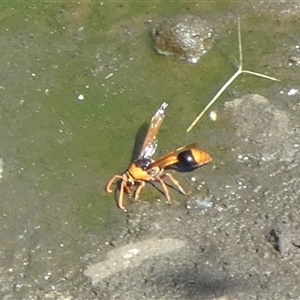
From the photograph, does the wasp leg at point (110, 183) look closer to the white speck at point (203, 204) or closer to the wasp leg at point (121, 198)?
the wasp leg at point (121, 198)

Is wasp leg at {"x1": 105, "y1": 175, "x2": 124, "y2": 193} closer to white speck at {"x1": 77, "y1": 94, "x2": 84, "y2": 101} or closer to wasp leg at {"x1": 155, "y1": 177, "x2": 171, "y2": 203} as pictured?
wasp leg at {"x1": 155, "y1": 177, "x2": 171, "y2": 203}

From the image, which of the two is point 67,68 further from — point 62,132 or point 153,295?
point 153,295

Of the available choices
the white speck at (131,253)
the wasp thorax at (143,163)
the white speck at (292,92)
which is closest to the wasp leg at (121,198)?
the wasp thorax at (143,163)

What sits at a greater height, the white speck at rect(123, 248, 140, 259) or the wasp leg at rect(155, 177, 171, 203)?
the wasp leg at rect(155, 177, 171, 203)

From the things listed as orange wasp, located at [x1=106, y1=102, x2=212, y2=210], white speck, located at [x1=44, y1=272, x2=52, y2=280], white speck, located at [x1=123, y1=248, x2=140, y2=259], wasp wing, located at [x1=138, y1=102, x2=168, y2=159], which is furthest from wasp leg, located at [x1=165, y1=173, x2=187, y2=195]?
white speck, located at [x1=44, y1=272, x2=52, y2=280]

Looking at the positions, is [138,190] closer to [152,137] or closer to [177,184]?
[177,184]

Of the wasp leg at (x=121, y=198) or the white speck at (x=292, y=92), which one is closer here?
the wasp leg at (x=121, y=198)

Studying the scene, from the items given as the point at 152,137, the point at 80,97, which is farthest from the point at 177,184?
the point at 80,97

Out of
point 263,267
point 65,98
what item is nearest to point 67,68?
point 65,98
